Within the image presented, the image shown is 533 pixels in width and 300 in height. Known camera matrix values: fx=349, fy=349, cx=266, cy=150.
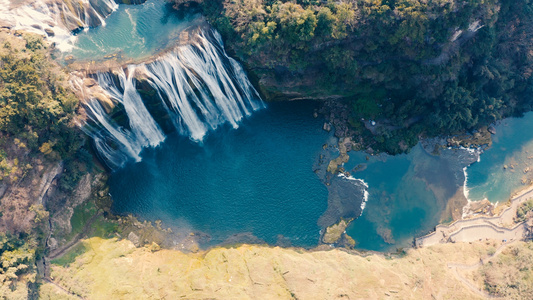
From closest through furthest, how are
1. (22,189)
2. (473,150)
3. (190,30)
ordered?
1. (22,189)
2. (190,30)
3. (473,150)

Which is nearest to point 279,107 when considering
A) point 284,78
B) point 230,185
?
point 284,78

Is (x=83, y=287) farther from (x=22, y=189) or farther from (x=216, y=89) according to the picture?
(x=216, y=89)

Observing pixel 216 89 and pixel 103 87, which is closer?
pixel 103 87

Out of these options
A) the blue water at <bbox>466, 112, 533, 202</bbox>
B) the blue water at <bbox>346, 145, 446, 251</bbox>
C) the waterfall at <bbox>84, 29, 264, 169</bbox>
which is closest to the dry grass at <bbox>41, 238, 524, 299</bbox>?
the blue water at <bbox>346, 145, 446, 251</bbox>

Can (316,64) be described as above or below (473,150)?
above

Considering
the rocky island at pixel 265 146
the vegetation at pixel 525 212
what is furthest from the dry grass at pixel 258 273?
the vegetation at pixel 525 212

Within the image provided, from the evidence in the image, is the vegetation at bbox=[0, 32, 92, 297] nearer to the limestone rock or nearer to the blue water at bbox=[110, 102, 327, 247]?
the blue water at bbox=[110, 102, 327, 247]

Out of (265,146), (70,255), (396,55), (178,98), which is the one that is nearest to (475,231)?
(396,55)
